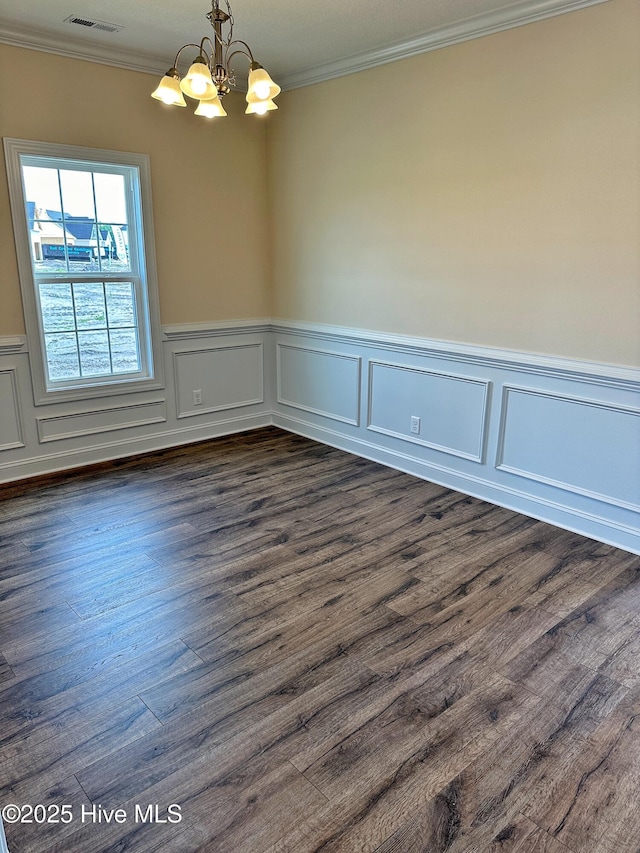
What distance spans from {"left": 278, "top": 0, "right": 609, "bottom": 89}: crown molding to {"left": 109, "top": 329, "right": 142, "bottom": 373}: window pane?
222 cm

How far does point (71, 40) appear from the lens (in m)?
3.48

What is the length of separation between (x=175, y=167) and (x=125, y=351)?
4.55 feet

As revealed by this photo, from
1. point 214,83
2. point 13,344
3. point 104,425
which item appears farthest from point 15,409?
point 214,83

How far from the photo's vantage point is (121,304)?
13.7 feet

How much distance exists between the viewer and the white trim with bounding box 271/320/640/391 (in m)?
2.93

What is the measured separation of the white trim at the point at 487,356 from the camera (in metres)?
2.93

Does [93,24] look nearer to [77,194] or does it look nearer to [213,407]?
[77,194]

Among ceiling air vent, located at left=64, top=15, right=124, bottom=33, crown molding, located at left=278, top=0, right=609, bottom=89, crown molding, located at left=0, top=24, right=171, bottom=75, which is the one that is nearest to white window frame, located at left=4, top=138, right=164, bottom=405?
crown molding, located at left=0, top=24, right=171, bottom=75

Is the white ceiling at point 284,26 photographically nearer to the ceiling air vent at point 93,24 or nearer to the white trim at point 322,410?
the ceiling air vent at point 93,24

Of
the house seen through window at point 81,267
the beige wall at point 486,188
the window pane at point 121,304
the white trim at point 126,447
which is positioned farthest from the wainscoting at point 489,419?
the house seen through window at point 81,267

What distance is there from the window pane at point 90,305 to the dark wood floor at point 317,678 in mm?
1323

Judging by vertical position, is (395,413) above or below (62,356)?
below

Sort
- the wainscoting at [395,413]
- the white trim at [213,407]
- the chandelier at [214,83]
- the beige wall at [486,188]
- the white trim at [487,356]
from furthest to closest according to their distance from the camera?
the white trim at [213,407] → the wainscoting at [395,413] → the white trim at [487,356] → the beige wall at [486,188] → the chandelier at [214,83]

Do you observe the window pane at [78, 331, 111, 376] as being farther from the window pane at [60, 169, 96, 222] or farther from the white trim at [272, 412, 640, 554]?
the white trim at [272, 412, 640, 554]
